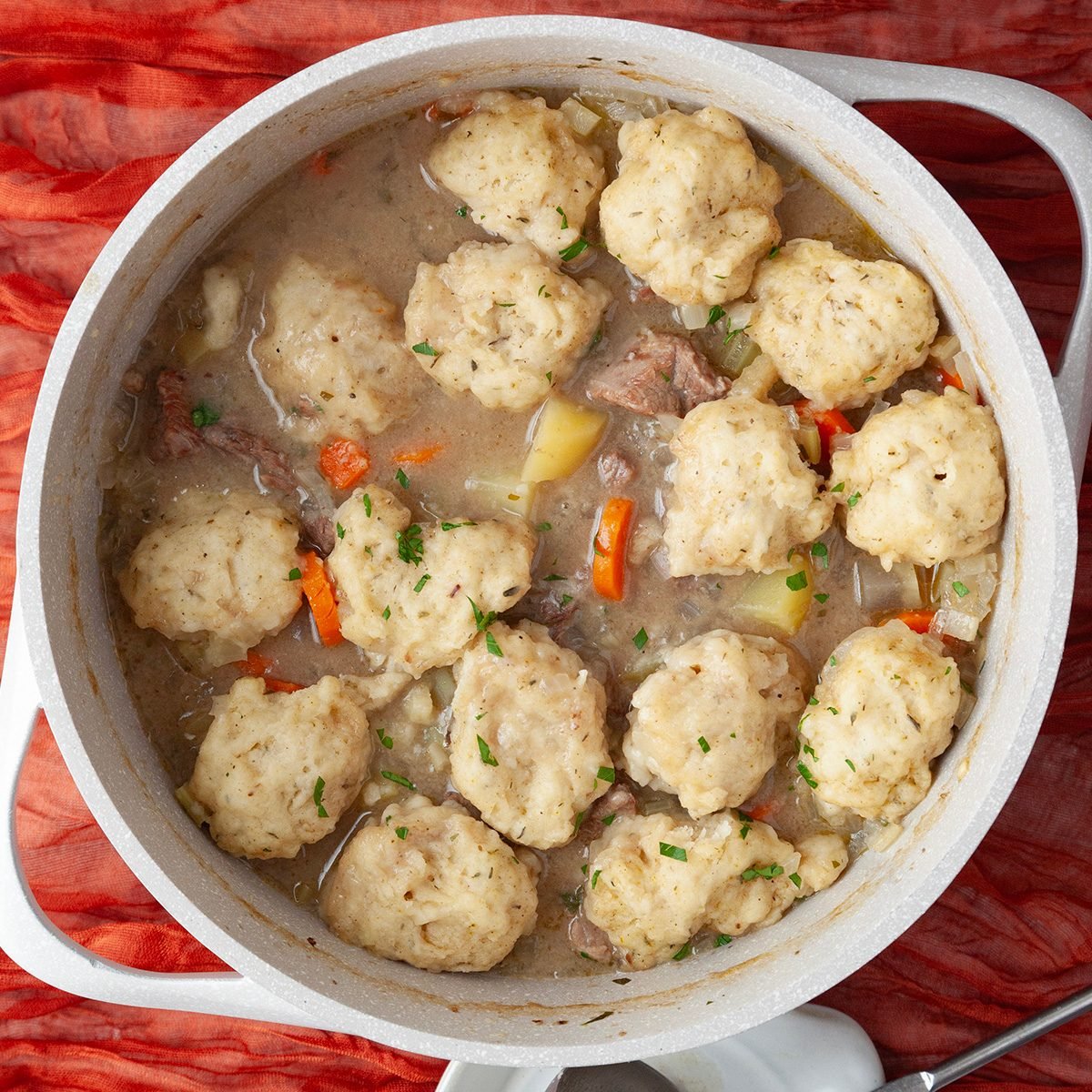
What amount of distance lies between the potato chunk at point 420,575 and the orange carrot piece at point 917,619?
2.88 feet

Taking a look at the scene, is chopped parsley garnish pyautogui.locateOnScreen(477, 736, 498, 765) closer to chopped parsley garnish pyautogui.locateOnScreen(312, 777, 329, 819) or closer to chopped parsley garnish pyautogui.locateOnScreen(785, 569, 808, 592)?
chopped parsley garnish pyautogui.locateOnScreen(312, 777, 329, 819)

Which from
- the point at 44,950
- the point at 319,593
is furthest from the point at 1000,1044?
the point at 44,950

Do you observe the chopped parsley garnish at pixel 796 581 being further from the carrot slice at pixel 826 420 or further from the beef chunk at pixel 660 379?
the beef chunk at pixel 660 379

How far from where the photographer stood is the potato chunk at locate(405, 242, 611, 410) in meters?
2.63

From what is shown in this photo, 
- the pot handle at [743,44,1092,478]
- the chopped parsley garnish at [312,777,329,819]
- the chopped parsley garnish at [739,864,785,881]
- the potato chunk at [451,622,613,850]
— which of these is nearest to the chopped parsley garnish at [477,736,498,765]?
the potato chunk at [451,622,613,850]

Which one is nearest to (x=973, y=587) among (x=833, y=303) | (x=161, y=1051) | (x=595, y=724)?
(x=833, y=303)

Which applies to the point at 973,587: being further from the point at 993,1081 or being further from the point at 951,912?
the point at 993,1081

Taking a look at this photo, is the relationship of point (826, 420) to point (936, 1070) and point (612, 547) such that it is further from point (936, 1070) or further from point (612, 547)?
point (936, 1070)

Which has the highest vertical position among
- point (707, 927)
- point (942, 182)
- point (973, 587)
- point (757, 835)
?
point (942, 182)

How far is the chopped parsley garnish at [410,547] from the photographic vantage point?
2662 millimetres

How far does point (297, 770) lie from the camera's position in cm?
264

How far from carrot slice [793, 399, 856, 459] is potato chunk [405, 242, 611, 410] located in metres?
0.51

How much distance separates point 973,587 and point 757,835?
29.5 inches

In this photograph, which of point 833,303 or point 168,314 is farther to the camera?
point 168,314
